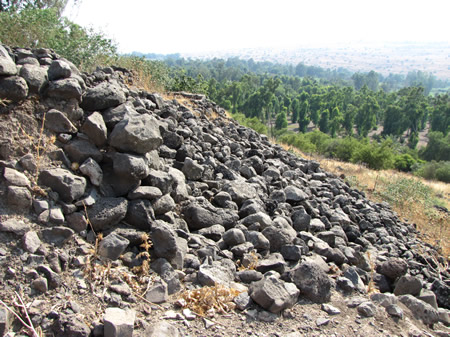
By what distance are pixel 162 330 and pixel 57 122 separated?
225cm

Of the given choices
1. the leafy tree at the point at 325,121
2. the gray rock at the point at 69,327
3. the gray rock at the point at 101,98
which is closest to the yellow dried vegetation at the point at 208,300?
the gray rock at the point at 69,327

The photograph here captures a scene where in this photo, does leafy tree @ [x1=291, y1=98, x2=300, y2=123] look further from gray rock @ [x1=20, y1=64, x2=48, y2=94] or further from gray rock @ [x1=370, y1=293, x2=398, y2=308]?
gray rock @ [x1=20, y1=64, x2=48, y2=94]

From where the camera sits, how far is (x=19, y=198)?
2.84 metres

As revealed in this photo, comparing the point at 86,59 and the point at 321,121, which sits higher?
the point at 86,59

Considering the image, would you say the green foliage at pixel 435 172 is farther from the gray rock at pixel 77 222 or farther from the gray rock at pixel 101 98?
the gray rock at pixel 77 222

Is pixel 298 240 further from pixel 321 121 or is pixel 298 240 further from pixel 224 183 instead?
pixel 321 121

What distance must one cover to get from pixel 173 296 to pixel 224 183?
7.98ft

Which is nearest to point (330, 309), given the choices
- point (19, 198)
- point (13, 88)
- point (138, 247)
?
point (138, 247)

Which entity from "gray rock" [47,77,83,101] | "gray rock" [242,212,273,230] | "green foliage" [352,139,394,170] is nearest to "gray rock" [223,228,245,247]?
"gray rock" [242,212,273,230]

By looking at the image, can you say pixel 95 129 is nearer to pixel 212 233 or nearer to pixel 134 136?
pixel 134 136

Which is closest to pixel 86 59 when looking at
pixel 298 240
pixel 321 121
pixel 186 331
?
pixel 298 240

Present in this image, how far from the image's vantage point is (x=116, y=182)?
3.50m

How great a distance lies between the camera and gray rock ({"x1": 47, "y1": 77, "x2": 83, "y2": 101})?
11.7 ft

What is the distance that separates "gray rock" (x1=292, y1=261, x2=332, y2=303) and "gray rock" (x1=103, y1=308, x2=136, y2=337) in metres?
1.58
